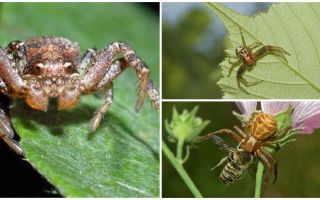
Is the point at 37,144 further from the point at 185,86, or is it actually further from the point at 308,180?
the point at 185,86

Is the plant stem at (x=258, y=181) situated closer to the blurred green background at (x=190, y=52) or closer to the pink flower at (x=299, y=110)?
the pink flower at (x=299, y=110)

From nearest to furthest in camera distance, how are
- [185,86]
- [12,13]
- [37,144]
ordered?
1. [37,144]
2. [12,13]
3. [185,86]

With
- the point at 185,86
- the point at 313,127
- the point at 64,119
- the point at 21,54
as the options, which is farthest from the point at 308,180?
the point at 185,86

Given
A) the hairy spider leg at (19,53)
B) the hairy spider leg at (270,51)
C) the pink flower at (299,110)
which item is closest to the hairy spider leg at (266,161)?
the pink flower at (299,110)

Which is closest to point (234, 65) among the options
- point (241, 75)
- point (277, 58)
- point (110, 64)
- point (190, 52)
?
point (241, 75)

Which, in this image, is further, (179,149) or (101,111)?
(101,111)

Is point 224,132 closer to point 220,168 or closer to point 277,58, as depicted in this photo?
point 220,168

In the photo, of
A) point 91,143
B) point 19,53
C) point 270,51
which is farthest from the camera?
point 19,53

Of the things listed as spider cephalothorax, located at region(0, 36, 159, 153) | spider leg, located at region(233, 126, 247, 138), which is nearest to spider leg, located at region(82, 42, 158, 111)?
spider cephalothorax, located at region(0, 36, 159, 153)
